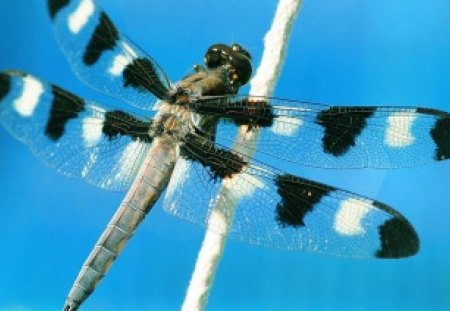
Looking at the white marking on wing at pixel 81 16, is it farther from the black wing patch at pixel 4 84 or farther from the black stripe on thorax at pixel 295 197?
the black stripe on thorax at pixel 295 197

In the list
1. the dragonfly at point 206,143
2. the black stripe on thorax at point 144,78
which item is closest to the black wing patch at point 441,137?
the dragonfly at point 206,143

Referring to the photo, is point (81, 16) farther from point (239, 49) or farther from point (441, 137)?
point (441, 137)

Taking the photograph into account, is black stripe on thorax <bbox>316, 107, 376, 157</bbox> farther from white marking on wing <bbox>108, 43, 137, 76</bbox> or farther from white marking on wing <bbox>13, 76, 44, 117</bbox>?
white marking on wing <bbox>13, 76, 44, 117</bbox>

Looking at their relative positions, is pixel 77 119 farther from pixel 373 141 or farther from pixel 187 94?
pixel 373 141

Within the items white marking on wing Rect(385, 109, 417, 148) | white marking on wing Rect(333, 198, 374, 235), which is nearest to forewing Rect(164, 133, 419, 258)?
white marking on wing Rect(333, 198, 374, 235)

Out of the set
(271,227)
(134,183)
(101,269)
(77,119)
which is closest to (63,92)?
(77,119)

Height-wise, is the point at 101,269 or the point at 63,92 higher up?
the point at 63,92

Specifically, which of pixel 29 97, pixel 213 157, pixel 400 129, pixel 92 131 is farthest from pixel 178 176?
pixel 400 129

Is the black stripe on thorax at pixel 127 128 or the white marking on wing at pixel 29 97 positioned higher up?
the black stripe on thorax at pixel 127 128
